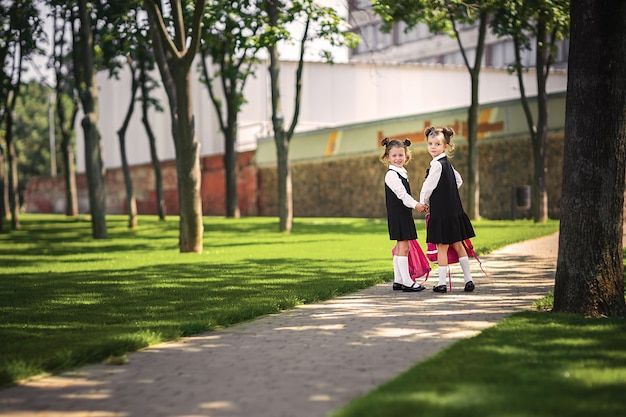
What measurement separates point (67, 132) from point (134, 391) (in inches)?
1295

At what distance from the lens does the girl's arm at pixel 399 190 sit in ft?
32.1

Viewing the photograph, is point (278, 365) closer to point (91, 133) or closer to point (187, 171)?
point (187, 171)

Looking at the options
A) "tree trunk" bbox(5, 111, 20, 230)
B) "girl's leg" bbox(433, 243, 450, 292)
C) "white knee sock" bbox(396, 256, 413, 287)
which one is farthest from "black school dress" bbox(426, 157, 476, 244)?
"tree trunk" bbox(5, 111, 20, 230)

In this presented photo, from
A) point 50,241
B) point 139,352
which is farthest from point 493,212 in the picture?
point 139,352

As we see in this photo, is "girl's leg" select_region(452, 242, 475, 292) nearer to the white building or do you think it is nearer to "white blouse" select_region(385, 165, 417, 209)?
"white blouse" select_region(385, 165, 417, 209)

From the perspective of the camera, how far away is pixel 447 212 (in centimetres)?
970

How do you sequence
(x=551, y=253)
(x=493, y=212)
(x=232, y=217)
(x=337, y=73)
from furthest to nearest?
1. (x=337, y=73)
2. (x=232, y=217)
3. (x=493, y=212)
4. (x=551, y=253)

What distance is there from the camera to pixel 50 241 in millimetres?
24578

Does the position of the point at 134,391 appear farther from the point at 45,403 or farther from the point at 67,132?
the point at 67,132

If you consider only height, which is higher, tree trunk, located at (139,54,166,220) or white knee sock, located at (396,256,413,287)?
tree trunk, located at (139,54,166,220)

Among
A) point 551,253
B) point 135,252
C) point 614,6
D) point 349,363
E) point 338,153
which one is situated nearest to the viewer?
point 349,363

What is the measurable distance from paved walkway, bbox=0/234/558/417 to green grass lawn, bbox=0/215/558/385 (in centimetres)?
43

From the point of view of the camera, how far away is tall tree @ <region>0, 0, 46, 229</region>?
92.8ft

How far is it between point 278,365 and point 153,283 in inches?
250
